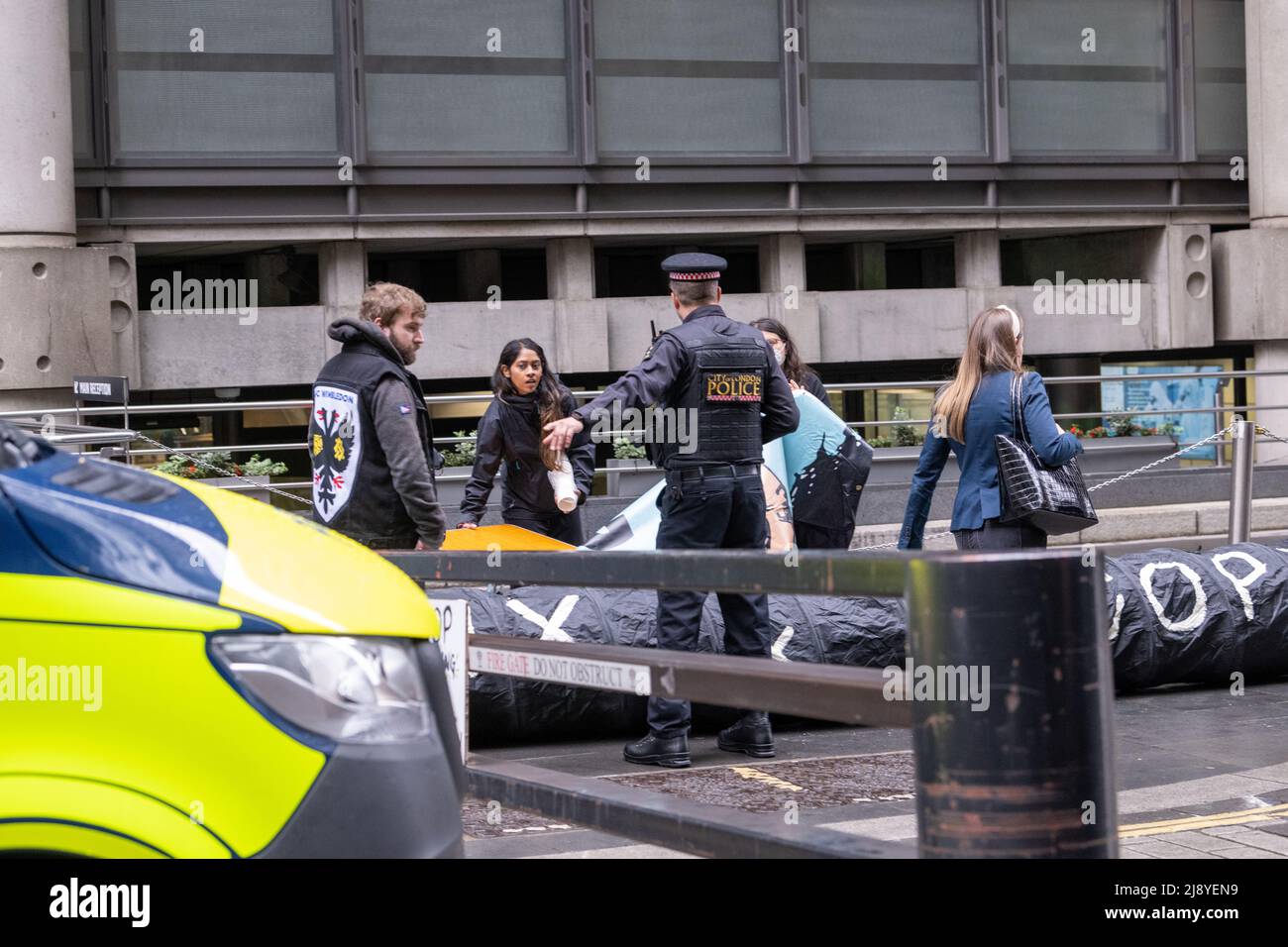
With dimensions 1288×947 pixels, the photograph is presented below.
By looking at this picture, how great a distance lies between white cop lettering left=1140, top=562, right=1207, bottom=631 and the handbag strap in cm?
207

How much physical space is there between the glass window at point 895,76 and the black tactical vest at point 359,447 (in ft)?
51.8

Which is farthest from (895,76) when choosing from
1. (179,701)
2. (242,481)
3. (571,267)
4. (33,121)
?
(179,701)

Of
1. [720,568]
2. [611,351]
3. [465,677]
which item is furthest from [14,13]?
[720,568]

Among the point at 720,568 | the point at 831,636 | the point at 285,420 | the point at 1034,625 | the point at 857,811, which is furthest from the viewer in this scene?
Answer: the point at 285,420

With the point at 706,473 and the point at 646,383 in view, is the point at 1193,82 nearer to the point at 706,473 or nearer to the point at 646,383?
the point at 706,473

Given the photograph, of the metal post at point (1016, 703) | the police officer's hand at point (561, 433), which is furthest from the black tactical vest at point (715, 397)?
the metal post at point (1016, 703)

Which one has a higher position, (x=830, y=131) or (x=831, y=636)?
(x=830, y=131)

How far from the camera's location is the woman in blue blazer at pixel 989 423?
7.05 metres

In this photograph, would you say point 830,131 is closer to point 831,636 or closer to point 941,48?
point 941,48

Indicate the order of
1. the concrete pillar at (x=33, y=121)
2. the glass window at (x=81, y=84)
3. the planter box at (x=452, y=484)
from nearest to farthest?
the planter box at (x=452, y=484), the concrete pillar at (x=33, y=121), the glass window at (x=81, y=84)

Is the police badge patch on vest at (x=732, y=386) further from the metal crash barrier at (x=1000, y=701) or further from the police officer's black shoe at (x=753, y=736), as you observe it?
the metal crash barrier at (x=1000, y=701)

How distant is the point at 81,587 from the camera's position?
2.82 metres

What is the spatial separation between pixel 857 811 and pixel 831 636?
7.06 ft

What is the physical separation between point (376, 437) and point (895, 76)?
55.2 ft
